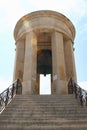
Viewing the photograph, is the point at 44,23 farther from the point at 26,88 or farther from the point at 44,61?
the point at 26,88

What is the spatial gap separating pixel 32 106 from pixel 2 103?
170 cm

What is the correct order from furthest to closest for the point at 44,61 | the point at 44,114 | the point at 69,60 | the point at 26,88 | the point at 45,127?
the point at 44,61 → the point at 69,60 → the point at 26,88 → the point at 44,114 → the point at 45,127

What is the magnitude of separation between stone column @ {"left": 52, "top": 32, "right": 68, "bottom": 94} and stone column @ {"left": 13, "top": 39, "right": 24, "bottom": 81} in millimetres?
2707

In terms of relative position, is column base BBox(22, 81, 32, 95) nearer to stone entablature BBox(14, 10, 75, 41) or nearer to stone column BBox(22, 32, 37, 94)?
stone column BBox(22, 32, 37, 94)

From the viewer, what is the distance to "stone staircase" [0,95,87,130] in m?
7.23

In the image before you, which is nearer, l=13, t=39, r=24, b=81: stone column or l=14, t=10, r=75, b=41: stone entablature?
l=13, t=39, r=24, b=81: stone column

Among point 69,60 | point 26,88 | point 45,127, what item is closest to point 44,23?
point 69,60

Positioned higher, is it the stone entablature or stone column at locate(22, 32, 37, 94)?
the stone entablature

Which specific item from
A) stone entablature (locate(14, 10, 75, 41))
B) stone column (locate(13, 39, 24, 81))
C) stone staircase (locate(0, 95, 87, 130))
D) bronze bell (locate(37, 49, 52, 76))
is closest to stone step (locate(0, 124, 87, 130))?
stone staircase (locate(0, 95, 87, 130))

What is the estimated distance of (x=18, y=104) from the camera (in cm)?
966

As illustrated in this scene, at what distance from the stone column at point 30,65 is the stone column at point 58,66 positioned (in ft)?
4.69

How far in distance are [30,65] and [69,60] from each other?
3.33 m

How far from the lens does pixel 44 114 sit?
27.0 ft

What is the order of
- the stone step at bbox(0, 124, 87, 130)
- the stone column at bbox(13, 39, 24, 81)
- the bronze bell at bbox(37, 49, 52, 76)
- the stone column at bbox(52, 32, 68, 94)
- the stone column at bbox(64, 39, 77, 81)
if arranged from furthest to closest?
the bronze bell at bbox(37, 49, 52, 76)
the stone column at bbox(13, 39, 24, 81)
the stone column at bbox(64, 39, 77, 81)
the stone column at bbox(52, 32, 68, 94)
the stone step at bbox(0, 124, 87, 130)
